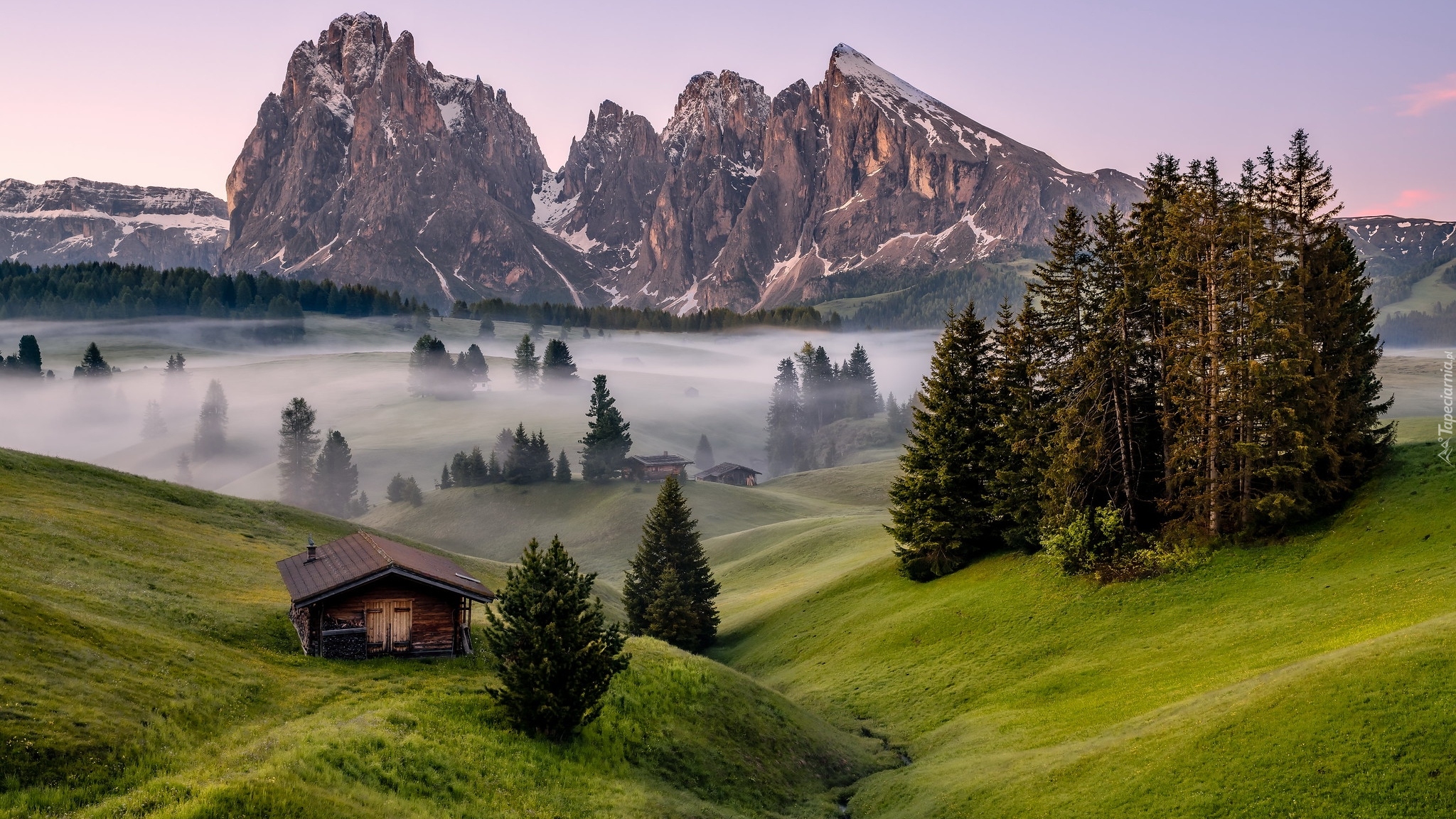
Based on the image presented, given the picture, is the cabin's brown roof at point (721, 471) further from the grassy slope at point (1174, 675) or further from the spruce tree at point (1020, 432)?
the spruce tree at point (1020, 432)

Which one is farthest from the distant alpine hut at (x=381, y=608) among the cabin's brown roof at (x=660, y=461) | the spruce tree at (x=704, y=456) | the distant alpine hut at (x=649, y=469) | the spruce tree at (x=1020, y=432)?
the spruce tree at (x=704, y=456)

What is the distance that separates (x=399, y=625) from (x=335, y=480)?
111m

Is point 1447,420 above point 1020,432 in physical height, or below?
above

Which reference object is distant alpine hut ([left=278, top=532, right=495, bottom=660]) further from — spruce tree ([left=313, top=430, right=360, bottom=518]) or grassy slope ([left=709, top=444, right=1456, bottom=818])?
spruce tree ([left=313, top=430, right=360, bottom=518])

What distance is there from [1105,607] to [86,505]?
56.3 m

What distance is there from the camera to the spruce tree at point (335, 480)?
443 ft

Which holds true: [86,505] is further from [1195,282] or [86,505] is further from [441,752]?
[1195,282]

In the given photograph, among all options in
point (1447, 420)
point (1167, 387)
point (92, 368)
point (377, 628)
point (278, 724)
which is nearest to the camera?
point (278, 724)

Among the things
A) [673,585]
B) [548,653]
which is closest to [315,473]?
[673,585]

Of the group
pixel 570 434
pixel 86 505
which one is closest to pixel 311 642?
pixel 86 505

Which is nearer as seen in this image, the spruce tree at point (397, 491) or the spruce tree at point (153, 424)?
the spruce tree at point (397, 491)

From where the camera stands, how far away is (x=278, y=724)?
1005 inches

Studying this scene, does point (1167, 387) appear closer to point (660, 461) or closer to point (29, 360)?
point (660, 461)

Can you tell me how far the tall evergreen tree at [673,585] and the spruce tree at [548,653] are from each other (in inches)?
1283
